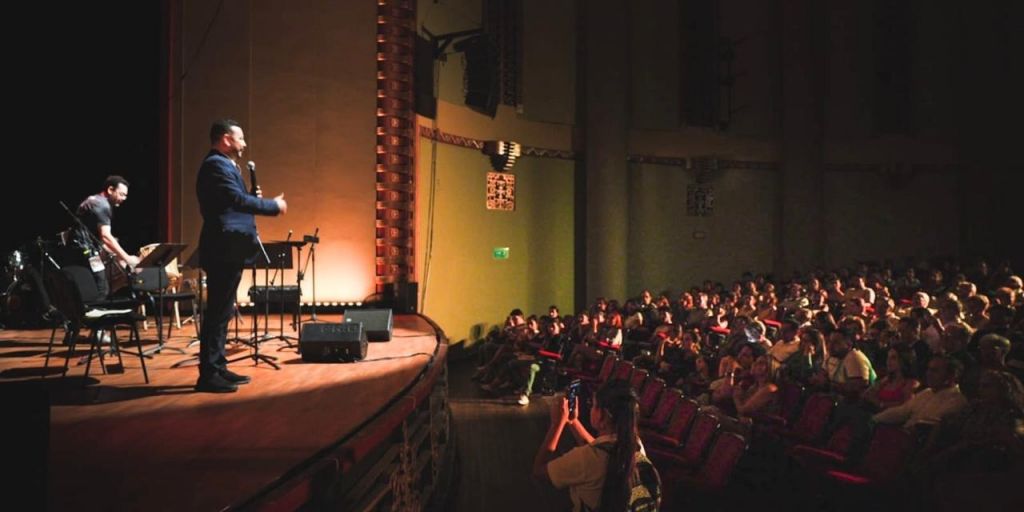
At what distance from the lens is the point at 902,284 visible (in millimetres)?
12266

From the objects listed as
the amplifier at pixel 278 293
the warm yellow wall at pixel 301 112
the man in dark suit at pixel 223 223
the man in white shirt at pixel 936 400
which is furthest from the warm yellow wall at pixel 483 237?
the man in white shirt at pixel 936 400

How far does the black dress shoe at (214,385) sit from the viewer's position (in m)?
4.12

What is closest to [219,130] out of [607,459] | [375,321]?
[607,459]

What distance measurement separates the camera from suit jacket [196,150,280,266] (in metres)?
3.86

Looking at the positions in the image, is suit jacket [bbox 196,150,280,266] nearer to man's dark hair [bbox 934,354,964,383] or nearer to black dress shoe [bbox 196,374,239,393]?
black dress shoe [bbox 196,374,239,393]

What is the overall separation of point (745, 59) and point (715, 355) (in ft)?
32.8

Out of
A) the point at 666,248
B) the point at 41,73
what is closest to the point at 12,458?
the point at 41,73

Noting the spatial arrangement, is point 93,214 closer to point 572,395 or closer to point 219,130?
point 219,130

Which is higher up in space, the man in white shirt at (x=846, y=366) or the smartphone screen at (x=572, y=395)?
the smartphone screen at (x=572, y=395)

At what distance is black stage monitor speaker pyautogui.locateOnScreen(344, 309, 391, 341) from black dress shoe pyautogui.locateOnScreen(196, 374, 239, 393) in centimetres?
221

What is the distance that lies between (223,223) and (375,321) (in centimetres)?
269

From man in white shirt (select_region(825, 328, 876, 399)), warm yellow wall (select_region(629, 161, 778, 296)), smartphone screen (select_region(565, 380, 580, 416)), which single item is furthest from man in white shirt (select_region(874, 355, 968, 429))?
warm yellow wall (select_region(629, 161, 778, 296))

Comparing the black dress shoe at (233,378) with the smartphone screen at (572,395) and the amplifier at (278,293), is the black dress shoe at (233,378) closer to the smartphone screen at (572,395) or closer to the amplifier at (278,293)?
the smartphone screen at (572,395)

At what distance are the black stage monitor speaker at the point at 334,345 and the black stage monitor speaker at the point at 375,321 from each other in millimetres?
937
